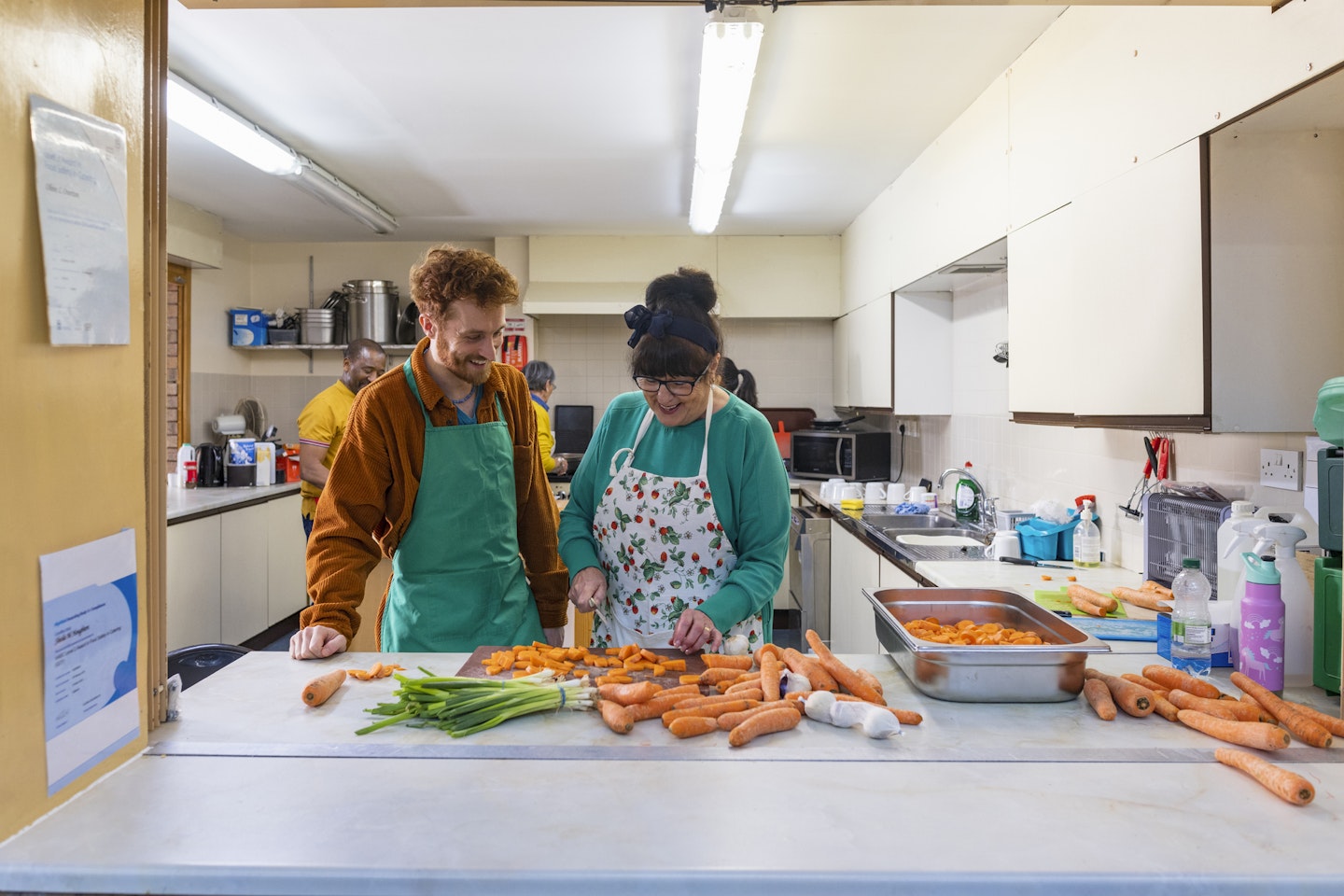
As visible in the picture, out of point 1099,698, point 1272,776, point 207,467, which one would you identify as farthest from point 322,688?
point 207,467

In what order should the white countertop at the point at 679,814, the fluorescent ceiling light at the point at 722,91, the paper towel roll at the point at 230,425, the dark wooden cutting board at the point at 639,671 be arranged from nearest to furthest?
the white countertop at the point at 679,814
the dark wooden cutting board at the point at 639,671
the fluorescent ceiling light at the point at 722,91
the paper towel roll at the point at 230,425

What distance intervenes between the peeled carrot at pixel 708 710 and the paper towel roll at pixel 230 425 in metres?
5.28

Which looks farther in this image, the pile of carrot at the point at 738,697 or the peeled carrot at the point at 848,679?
the peeled carrot at the point at 848,679

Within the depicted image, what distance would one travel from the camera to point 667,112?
3562mm

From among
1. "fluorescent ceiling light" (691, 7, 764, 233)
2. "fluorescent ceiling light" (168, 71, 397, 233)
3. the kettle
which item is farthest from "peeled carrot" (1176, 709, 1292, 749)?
the kettle

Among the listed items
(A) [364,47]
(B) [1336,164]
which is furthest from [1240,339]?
(A) [364,47]

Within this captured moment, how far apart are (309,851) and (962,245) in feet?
10.2

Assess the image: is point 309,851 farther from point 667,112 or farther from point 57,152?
point 667,112

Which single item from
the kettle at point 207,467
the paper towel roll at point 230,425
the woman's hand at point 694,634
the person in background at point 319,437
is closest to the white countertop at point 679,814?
the woman's hand at point 694,634

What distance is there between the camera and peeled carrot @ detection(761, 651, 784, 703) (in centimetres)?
141

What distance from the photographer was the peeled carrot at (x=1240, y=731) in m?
1.20

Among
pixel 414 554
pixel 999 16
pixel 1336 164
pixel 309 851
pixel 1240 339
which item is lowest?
pixel 309 851

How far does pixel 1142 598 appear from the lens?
7.41ft

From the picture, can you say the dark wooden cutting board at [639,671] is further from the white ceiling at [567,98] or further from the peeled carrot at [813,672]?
the white ceiling at [567,98]
